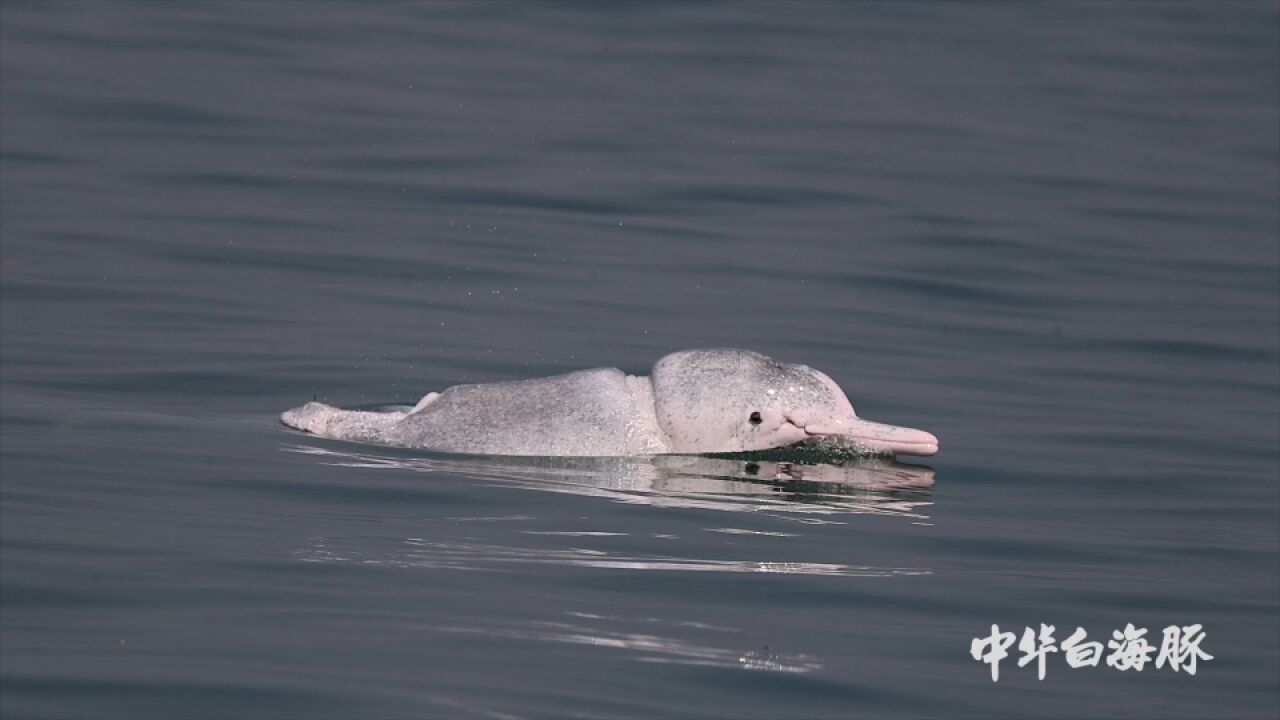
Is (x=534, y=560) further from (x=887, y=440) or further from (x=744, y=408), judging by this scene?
(x=887, y=440)

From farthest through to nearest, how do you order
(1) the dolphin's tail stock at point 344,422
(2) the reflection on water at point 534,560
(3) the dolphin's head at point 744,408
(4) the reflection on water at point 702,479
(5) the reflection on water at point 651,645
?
1. (1) the dolphin's tail stock at point 344,422
2. (3) the dolphin's head at point 744,408
3. (4) the reflection on water at point 702,479
4. (2) the reflection on water at point 534,560
5. (5) the reflection on water at point 651,645

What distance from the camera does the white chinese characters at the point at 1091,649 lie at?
5680 millimetres

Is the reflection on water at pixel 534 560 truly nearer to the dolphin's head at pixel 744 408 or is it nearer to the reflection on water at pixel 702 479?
the reflection on water at pixel 702 479

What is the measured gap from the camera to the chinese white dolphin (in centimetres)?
759

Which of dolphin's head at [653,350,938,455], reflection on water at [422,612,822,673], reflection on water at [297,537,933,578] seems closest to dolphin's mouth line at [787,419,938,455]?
dolphin's head at [653,350,938,455]

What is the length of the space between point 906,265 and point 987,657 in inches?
312

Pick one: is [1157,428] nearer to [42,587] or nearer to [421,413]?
[421,413]

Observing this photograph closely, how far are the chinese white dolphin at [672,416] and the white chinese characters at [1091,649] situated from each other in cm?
185

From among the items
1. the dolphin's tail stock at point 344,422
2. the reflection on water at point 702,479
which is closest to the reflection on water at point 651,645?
the reflection on water at point 702,479

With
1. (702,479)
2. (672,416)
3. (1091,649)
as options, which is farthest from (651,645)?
(672,416)

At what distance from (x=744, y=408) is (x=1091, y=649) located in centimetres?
216

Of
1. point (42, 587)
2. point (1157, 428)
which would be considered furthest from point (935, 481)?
point (42, 587)

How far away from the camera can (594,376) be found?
7750 millimetres

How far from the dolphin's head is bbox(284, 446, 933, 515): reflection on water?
5.2 inches
